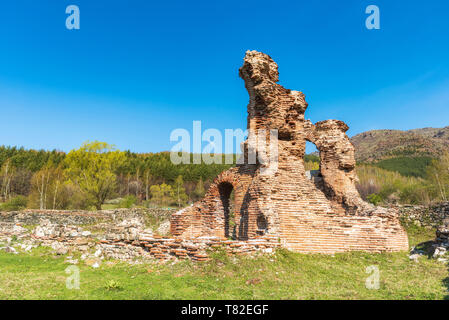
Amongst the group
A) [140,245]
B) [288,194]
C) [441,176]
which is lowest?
[140,245]

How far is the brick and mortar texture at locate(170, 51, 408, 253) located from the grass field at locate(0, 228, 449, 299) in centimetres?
84

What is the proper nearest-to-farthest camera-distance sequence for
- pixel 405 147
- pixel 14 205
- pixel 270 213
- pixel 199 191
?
pixel 270 213 → pixel 14 205 → pixel 199 191 → pixel 405 147

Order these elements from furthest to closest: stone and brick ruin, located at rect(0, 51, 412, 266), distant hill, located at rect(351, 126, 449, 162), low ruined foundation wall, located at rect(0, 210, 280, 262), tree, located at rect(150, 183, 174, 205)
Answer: distant hill, located at rect(351, 126, 449, 162)
tree, located at rect(150, 183, 174, 205)
stone and brick ruin, located at rect(0, 51, 412, 266)
low ruined foundation wall, located at rect(0, 210, 280, 262)

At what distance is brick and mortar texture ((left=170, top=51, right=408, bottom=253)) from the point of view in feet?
29.4

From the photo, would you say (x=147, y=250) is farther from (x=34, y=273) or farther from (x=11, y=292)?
(x=11, y=292)

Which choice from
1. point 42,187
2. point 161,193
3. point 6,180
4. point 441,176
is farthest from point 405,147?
point 6,180

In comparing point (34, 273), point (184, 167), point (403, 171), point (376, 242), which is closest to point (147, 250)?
point (34, 273)

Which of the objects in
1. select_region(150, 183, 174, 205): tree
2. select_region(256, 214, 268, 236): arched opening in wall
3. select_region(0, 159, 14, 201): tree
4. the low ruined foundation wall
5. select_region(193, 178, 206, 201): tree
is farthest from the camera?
select_region(193, 178, 206, 201): tree

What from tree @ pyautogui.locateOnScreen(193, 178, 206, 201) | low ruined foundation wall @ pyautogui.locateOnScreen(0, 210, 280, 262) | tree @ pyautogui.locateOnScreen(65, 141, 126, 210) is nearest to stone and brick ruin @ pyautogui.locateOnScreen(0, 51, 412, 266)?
low ruined foundation wall @ pyautogui.locateOnScreen(0, 210, 280, 262)

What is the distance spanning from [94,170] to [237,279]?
29.4 m

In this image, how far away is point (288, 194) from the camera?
9594 millimetres

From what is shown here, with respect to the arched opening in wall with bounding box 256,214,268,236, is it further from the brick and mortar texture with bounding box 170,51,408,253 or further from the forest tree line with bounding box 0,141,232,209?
→ the forest tree line with bounding box 0,141,232,209

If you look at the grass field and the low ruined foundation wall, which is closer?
the grass field

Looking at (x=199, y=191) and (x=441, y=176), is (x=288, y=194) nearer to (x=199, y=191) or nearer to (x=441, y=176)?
(x=441, y=176)
